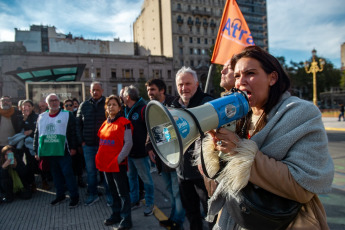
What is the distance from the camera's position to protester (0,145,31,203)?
14.6 feet

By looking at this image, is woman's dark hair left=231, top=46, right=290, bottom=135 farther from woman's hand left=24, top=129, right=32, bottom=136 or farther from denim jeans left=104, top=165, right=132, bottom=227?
woman's hand left=24, top=129, right=32, bottom=136

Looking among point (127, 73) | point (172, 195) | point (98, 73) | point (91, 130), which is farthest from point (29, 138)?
point (127, 73)

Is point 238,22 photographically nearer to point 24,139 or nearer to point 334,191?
point 334,191

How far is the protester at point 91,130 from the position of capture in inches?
160

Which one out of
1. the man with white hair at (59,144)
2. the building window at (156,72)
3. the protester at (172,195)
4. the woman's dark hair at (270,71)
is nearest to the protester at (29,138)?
the man with white hair at (59,144)

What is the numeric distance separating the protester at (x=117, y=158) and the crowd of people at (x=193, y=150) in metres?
0.01

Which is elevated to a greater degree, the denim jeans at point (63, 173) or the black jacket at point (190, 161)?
the black jacket at point (190, 161)

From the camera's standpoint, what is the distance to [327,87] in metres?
50.7

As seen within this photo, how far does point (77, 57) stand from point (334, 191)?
1589 inches

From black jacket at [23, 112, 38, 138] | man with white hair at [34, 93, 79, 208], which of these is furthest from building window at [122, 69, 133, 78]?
man with white hair at [34, 93, 79, 208]

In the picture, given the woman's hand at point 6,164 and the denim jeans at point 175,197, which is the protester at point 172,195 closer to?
the denim jeans at point 175,197

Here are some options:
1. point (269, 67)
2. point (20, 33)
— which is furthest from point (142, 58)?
point (269, 67)

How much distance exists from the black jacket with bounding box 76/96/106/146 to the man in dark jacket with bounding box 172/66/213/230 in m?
2.01

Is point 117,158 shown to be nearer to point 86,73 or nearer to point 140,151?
point 140,151
